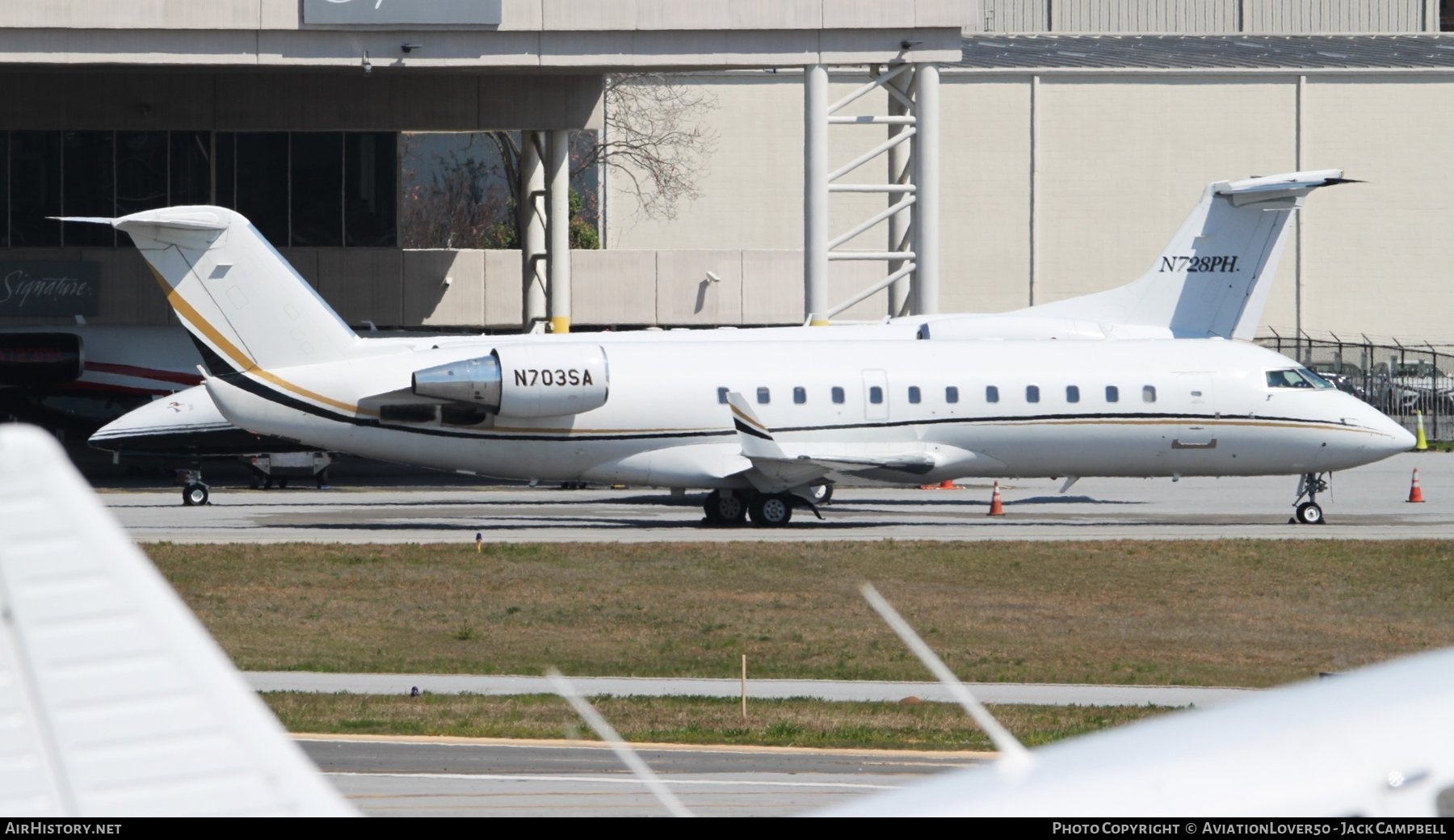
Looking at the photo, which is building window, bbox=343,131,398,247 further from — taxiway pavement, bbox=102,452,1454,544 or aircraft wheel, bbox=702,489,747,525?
aircraft wheel, bbox=702,489,747,525

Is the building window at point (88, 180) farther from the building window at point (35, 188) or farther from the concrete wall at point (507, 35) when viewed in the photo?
the concrete wall at point (507, 35)

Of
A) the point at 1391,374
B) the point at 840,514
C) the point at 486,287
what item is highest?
the point at 486,287

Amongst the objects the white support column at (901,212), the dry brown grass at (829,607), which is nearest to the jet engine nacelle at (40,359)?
the dry brown grass at (829,607)

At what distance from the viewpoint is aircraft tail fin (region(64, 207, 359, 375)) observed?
2973cm

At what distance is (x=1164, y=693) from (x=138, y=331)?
32072mm

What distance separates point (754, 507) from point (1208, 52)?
47968 mm

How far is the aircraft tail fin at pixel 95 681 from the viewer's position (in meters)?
4.11

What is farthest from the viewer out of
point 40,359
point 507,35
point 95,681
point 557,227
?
point 557,227

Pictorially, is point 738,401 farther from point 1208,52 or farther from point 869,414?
point 1208,52

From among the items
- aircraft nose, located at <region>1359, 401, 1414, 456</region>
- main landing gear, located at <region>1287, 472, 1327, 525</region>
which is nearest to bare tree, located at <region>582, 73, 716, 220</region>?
main landing gear, located at <region>1287, 472, 1327, 525</region>

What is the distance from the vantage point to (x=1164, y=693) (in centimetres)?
1664

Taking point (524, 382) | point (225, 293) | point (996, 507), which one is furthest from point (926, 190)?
point (225, 293)

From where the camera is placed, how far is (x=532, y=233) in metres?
48.6

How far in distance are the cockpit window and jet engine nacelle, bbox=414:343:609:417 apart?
1160 cm
